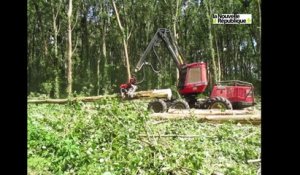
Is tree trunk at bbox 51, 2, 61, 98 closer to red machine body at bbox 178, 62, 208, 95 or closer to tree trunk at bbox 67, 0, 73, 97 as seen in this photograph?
tree trunk at bbox 67, 0, 73, 97

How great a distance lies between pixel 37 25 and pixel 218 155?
2540 mm

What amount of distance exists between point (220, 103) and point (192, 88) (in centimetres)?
38

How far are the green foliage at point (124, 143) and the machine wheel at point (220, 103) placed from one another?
220 mm

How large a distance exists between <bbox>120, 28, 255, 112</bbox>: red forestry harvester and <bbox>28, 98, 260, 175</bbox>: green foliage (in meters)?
0.21

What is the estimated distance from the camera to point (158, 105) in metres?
4.96

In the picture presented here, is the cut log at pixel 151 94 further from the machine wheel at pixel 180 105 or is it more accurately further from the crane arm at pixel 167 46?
the crane arm at pixel 167 46

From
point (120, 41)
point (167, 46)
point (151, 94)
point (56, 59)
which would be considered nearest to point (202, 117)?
point (151, 94)

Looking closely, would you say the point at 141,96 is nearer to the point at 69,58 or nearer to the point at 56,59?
the point at 69,58

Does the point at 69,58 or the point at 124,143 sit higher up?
the point at 69,58

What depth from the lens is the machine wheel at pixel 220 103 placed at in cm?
493

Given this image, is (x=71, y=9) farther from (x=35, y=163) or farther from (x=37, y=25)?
(x=35, y=163)

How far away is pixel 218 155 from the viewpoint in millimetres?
4785

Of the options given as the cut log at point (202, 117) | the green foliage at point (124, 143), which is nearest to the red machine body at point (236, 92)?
the cut log at point (202, 117)
